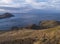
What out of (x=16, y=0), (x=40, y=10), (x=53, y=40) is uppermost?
(x=16, y=0)

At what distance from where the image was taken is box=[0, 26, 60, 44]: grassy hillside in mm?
5262

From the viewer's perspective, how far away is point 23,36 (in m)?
5.40

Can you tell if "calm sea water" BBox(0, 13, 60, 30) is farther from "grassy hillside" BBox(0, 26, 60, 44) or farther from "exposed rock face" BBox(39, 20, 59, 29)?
"grassy hillside" BBox(0, 26, 60, 44)

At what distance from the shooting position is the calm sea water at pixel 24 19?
18.8 ft

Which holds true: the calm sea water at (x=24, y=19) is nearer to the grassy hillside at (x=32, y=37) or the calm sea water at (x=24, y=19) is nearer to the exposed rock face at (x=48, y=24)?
the exposed rock face at (x=48, y=24)

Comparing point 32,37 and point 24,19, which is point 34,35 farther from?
point 24,19

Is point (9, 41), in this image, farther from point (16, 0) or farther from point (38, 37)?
point (16, 0)

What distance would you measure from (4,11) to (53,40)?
2044 millimetres

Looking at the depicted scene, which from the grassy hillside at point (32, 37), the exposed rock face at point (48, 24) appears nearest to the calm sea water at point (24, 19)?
the exposed rock face at point (48, 24)

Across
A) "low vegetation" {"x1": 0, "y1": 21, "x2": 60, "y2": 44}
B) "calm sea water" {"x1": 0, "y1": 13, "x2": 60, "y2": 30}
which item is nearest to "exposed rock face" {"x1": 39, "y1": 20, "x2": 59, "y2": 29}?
"low vegetation" {"x1": 0, "y1": 21, "x2": 60, "y2": 44}

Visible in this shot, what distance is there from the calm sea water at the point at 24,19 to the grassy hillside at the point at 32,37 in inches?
12.9

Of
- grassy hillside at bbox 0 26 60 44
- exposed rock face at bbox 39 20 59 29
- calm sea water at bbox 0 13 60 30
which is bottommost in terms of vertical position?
grassy hillside at bbox 0 26 60 44

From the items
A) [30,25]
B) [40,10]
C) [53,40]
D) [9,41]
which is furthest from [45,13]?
[9,41]

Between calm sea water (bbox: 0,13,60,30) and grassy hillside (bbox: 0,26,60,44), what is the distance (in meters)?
0.33
